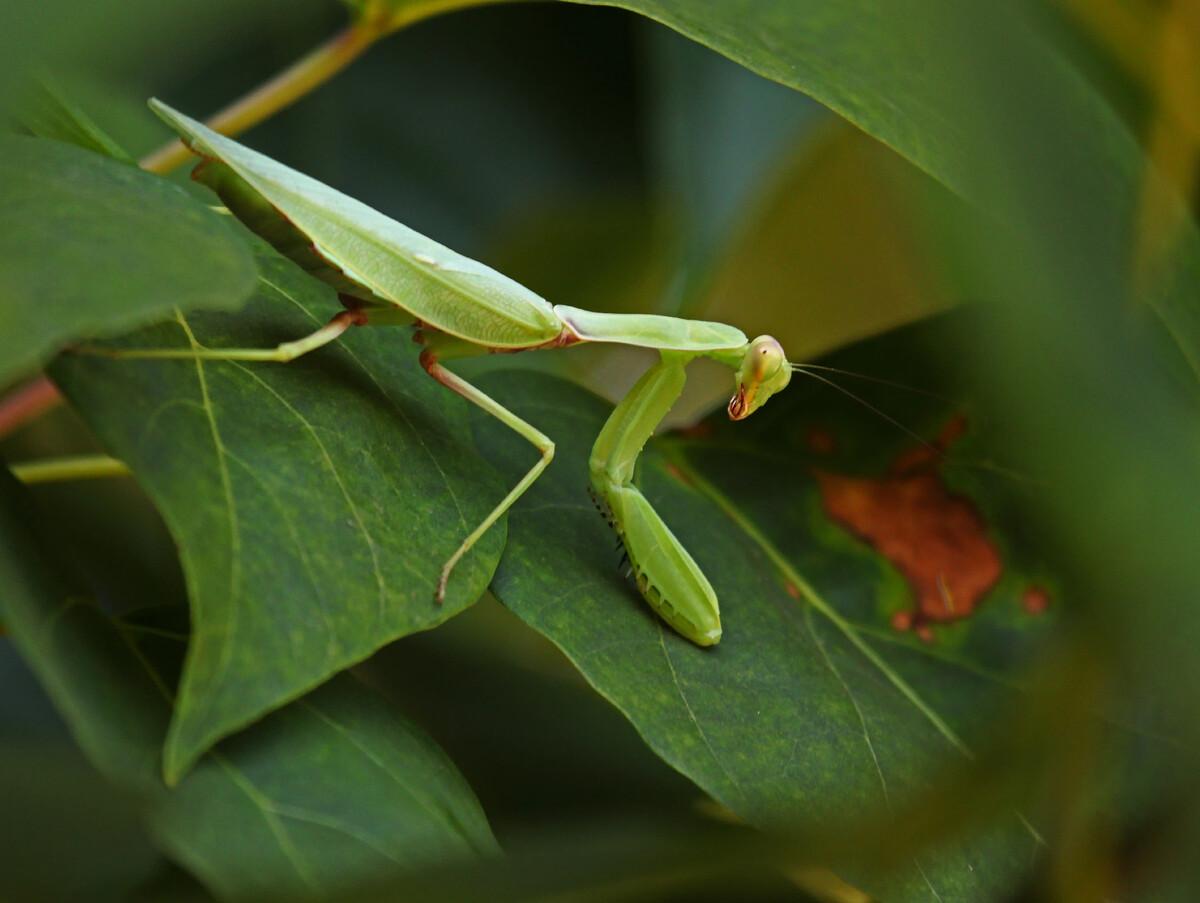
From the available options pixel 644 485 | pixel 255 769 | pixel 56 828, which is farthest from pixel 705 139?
pixel 56 828

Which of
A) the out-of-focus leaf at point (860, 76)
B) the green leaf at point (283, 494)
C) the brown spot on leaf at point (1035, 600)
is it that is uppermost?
the out-of-focus leaf at point (860, 76)

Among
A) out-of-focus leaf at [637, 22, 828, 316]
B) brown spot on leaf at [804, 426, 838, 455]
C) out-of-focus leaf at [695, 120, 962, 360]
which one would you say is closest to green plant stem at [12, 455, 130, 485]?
brown spot on leaf at [804, 426, 838, 455]

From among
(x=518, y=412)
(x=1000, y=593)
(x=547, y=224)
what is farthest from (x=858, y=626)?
(x=547, y=224)

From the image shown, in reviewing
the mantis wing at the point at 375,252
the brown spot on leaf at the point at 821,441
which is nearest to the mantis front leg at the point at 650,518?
the mantis wing at the point at 375,252

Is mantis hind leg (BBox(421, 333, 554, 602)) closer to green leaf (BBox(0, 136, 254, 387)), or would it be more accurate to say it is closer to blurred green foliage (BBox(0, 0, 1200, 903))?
blurred green foliage (BBox(0, 0, 1200, 903))

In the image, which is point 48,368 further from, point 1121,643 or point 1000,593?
point 1000,593

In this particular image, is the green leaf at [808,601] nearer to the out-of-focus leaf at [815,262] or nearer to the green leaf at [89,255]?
the green leaf at [89,255]
